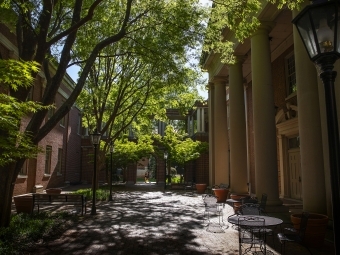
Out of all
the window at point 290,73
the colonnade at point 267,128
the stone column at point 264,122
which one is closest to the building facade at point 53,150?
the stone column at point 264,122

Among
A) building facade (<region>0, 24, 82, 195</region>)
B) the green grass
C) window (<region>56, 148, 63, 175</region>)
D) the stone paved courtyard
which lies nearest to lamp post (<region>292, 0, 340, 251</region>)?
the stone paved courtyard

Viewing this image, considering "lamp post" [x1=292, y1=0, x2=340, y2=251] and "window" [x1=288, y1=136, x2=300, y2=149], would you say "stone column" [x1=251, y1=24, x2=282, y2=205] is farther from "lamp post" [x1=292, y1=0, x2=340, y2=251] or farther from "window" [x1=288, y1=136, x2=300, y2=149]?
"lamp post" [x1=292, y1=0, x2=340, y2=251]

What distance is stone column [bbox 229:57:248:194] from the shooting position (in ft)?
51.0

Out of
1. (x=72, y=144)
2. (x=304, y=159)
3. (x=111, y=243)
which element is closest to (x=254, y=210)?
(x=304, y=159)

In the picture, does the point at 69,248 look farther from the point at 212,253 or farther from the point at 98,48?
the point at 98,48

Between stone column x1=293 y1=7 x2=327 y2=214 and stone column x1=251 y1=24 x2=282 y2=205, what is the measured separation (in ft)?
7.67

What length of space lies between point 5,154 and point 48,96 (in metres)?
2.41

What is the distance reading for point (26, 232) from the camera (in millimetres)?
7531

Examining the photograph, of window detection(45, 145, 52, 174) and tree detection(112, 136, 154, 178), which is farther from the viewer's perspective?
tree detection(112, 136, 154, 178)

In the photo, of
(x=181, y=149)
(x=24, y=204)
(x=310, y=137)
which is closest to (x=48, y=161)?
(x=181, y=149)

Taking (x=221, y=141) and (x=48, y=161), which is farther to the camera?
(x=48, y=161)

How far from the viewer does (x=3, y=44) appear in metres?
16.1

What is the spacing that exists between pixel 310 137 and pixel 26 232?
7.98 meters

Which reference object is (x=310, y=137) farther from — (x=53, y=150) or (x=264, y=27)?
(x=53, y=150)
